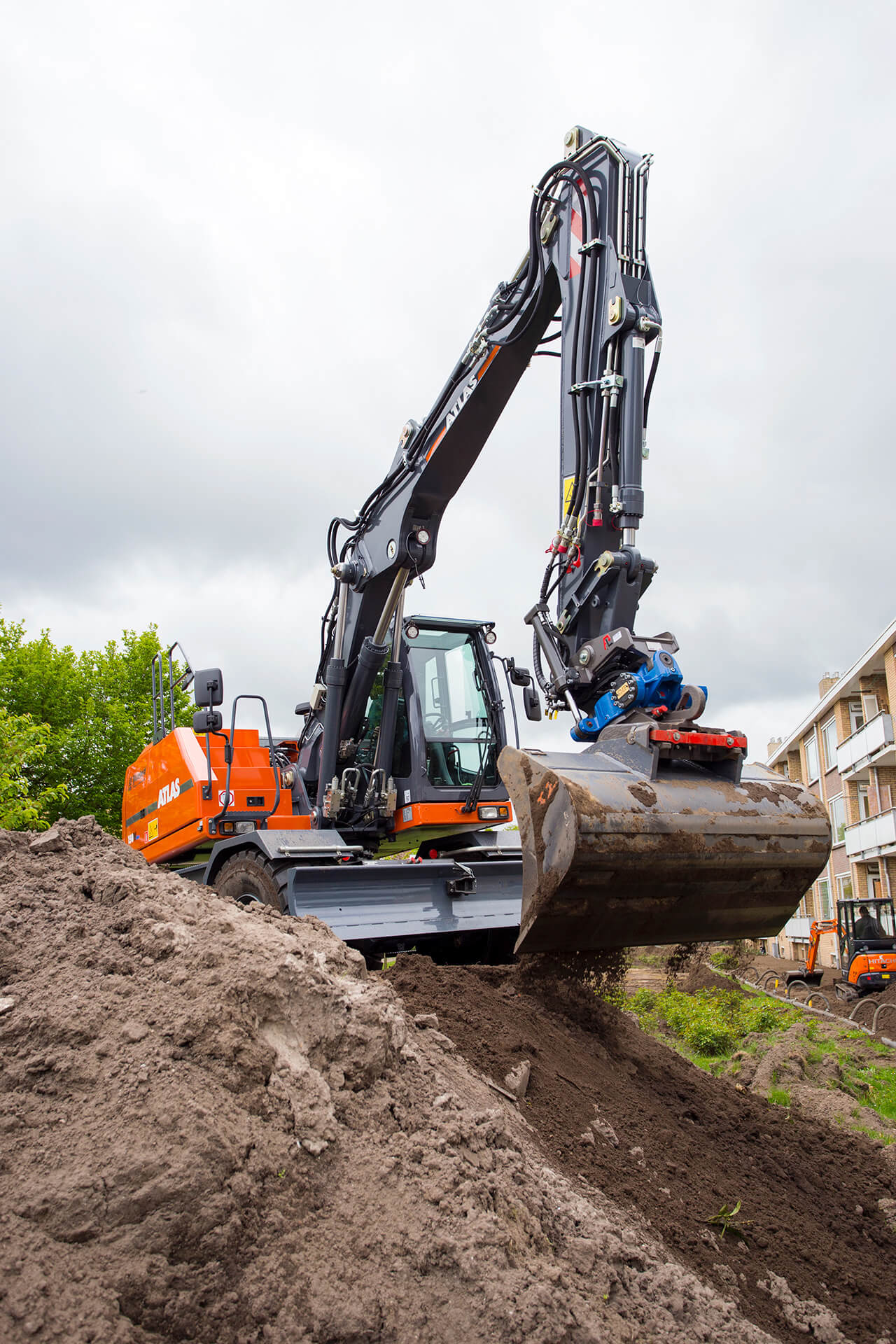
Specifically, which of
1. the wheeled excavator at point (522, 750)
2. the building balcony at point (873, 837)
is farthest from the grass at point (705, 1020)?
the building balcony at point (873, 837)

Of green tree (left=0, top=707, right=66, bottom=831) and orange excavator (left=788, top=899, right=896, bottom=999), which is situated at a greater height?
green tree (left=0, top=707, right=66, bottom=831)

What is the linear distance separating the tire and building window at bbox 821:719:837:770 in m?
33.3

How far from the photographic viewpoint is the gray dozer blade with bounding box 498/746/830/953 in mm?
4031

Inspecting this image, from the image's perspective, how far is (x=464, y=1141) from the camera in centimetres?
325

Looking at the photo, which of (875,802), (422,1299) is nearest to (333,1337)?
(422,1299)

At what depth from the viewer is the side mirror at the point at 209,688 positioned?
23.2 feet

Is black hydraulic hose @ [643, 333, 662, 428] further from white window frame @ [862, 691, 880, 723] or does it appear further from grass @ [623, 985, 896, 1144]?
white window frame @ [862, 691, 880, 723]

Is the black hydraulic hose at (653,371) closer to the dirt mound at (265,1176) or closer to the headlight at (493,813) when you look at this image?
the dirt mound at (265,1176)

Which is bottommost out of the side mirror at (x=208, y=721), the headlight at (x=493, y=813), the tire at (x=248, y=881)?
the tire at (x=248, y=881)

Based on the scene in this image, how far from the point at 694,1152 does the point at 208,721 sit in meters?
4.64

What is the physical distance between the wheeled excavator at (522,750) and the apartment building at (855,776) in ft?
66.0

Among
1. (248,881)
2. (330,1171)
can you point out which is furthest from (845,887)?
(330,1171)

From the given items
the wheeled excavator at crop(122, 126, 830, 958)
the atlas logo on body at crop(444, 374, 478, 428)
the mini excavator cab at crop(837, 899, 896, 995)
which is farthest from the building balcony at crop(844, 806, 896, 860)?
the atlas logo on body at crop(444, 374, 478, 428)

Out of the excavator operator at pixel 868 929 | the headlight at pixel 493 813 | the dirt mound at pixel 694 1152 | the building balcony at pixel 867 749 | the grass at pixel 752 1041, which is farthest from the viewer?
the building balcony at pixel 867 749
